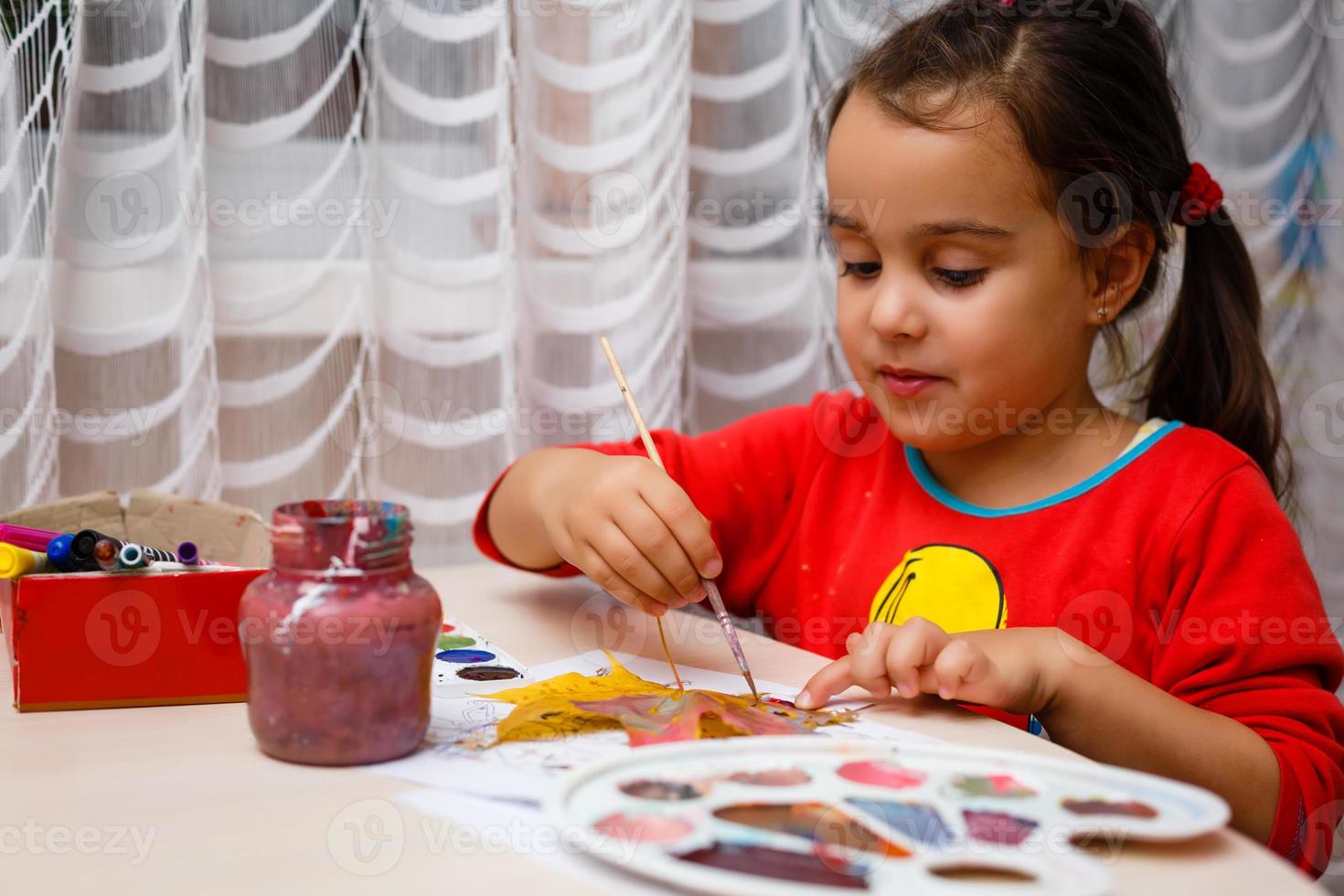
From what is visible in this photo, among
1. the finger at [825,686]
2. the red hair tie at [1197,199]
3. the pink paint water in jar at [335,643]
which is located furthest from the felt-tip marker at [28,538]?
the red hair tie at [1197,199]

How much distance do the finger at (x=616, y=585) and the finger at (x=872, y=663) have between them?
14cm

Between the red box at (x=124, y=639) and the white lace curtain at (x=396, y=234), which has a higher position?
the white lace curtain at (x=396, y=234)

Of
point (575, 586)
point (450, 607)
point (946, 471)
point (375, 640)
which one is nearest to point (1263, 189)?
point (946, 471)

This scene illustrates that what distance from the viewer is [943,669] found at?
1.98 feet

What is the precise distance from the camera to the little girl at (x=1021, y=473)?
648 mm

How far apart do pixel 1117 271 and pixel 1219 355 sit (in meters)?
0.14

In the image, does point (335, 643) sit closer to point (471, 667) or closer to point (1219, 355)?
point (471, 667)

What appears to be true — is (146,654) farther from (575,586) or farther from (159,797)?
(575,586)

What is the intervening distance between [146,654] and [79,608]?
0.13 feet

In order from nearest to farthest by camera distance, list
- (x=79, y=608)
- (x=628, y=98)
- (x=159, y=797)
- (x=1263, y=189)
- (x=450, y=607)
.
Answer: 1. (x=159, y=797)
2. (x=79, y=608)
3. (x=450, y=607)
4. (x=628, y=98)
5. (x=1263, y=189)

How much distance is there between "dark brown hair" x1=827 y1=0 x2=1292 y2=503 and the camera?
821 mm

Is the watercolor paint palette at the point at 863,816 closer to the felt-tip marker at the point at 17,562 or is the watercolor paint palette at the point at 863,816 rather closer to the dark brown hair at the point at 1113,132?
the felt-tip marker at the point at 17,562

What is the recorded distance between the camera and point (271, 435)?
1048 millimetres

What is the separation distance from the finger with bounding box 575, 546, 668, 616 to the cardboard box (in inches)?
7.9
